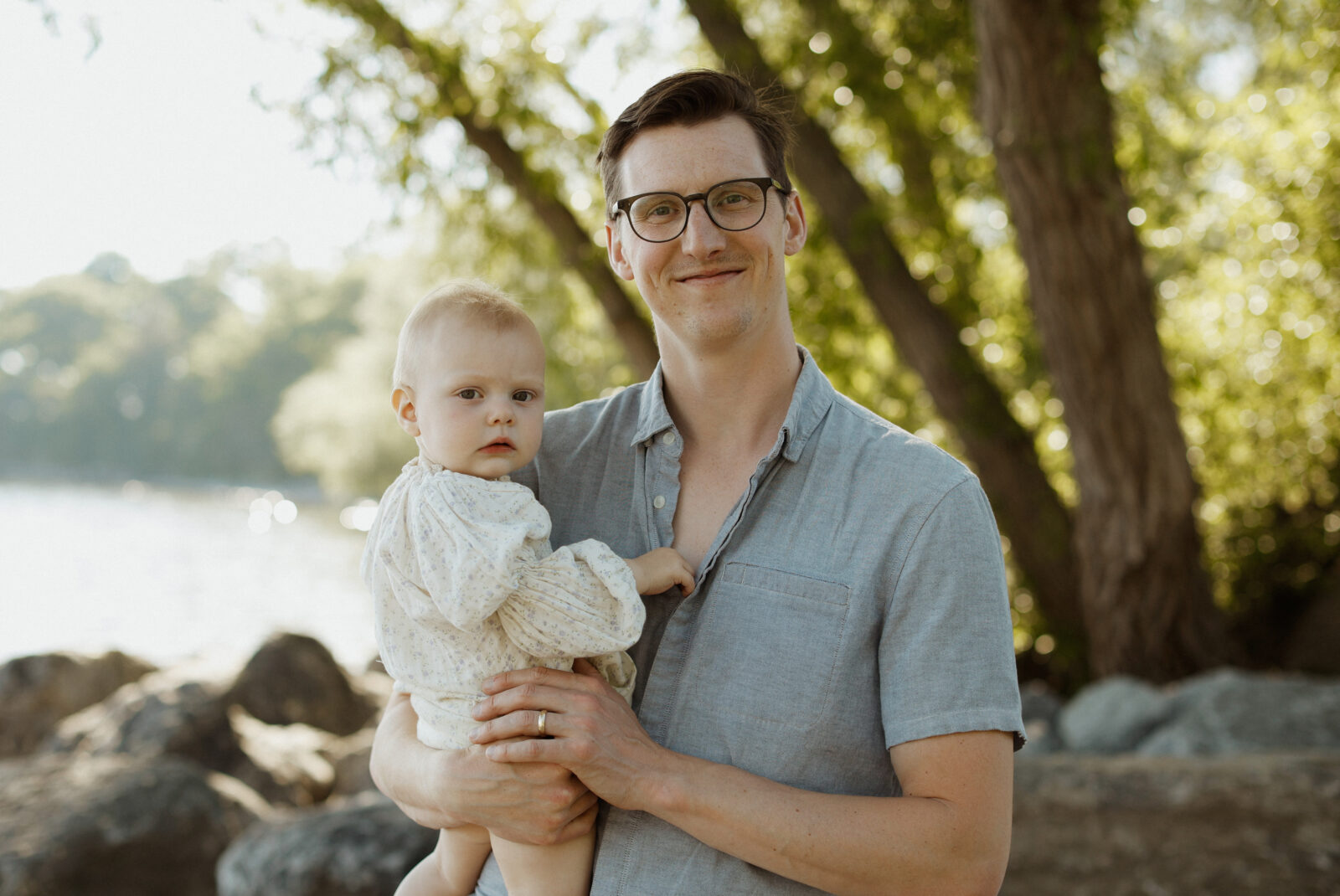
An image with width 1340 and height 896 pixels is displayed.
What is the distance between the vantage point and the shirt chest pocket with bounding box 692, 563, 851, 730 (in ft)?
5.51

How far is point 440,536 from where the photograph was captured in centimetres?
176

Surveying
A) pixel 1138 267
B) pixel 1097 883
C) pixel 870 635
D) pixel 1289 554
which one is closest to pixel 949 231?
pixel 1138 267

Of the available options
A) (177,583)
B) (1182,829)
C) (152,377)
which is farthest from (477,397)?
(152,377)

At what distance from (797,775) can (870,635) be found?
0.82 ft

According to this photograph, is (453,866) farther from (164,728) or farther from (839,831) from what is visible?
(164,728)

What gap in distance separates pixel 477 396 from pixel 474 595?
38cm

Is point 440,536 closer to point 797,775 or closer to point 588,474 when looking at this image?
point 588,474

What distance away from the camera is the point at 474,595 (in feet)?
5.57

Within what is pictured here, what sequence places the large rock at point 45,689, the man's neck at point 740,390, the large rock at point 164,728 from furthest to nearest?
the large rock at point 45,689
the large rock at point 164,728
the man's neck at point 740,390

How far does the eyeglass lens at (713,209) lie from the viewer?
6.23ft

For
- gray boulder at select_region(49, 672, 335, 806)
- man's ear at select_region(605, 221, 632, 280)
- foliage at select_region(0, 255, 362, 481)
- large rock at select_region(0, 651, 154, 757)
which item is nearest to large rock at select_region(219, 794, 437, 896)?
man's ear at select_region(605, 221, 632, 280)

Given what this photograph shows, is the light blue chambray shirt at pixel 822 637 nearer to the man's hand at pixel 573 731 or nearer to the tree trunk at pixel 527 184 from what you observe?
the man's hand at pixel 573 731

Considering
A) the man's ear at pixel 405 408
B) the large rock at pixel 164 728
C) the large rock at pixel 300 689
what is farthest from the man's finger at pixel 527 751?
the large rock at pixel 300 689

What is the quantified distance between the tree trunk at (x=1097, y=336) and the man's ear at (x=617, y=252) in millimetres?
3140
